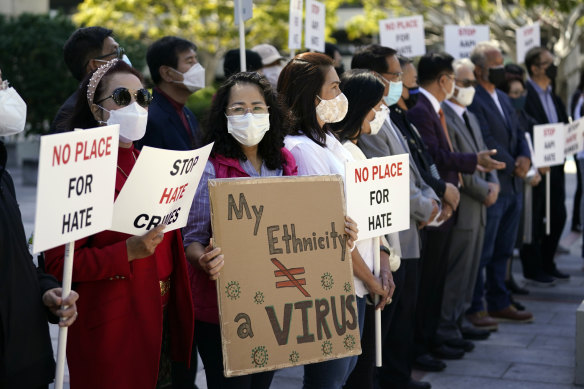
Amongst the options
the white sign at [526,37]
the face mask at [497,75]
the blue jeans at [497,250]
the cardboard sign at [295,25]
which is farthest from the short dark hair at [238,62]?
the white sign at [526,37]

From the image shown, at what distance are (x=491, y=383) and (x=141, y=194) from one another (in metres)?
3.49

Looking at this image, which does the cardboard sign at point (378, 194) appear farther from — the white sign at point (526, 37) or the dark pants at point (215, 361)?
the white sign at point (526, 37)

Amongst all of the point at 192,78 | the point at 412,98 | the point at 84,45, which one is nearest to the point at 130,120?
the point at 84,45

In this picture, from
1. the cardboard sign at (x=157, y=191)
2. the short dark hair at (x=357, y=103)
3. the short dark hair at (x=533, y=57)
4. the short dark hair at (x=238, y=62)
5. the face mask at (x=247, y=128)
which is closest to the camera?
the cardboard sign at (x=157, y=191)

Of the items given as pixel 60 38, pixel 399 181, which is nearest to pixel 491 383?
pixel 399 181

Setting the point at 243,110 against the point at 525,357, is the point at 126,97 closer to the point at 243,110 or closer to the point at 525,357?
the point at 243,110

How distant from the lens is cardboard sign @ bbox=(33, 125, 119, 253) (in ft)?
9.20

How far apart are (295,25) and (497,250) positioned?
8.82 feet

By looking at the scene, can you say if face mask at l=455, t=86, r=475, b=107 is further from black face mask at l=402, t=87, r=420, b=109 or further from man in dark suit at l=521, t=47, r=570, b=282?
man in dark suit at l=521, t=47, r=570, b=282

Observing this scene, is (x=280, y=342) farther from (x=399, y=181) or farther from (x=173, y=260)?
(x=399, y=181)

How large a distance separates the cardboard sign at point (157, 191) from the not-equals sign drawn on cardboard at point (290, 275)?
45 centimetres

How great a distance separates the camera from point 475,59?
310 inches

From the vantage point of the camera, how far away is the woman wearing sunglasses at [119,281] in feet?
10.9

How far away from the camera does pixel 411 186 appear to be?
5.39 meters
